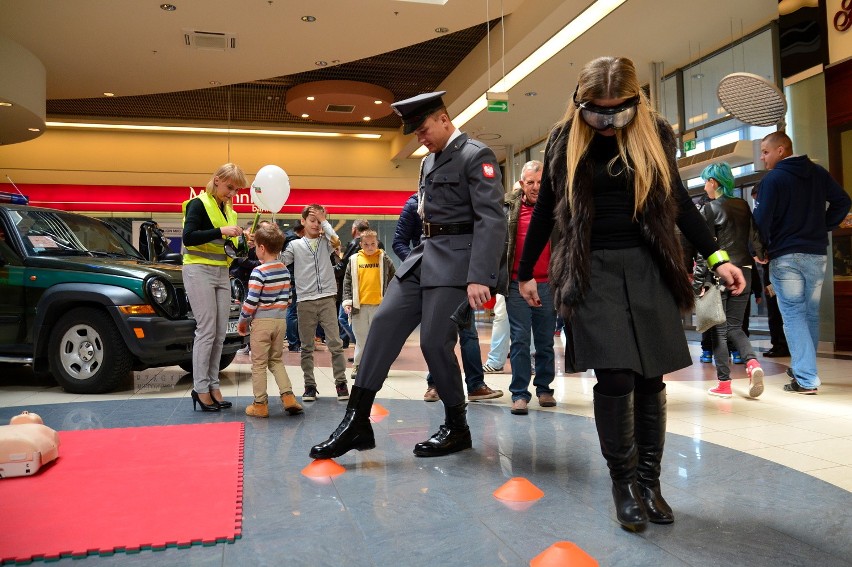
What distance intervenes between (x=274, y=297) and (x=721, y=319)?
316cm

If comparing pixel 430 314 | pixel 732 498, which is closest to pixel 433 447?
pixel 430 314

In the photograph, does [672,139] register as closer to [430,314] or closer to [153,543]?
[430,314]

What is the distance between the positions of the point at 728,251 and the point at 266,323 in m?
3.63

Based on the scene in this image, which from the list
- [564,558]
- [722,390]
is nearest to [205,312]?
[564,558]

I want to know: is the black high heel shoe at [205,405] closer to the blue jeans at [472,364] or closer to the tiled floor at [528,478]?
the tiled floor at [528,478]

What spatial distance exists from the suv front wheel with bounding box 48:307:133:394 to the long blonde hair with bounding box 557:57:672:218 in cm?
→ 420

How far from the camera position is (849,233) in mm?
7754

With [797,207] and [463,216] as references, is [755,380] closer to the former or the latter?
[797,207]

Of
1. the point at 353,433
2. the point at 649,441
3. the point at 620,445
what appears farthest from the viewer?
the point at 353,433

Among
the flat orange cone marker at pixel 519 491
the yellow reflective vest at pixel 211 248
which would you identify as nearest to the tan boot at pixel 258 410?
the yellow reflective vest at pixel 211 248

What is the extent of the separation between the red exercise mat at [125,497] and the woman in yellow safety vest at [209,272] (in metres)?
0.82

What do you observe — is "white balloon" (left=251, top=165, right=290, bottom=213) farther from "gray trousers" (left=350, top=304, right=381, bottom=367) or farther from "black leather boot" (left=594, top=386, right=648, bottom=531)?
"black leather boot" (left=594, top=386, right=648, bottom=531)

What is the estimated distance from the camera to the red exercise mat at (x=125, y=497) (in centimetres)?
201

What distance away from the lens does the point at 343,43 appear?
33.6 feet
